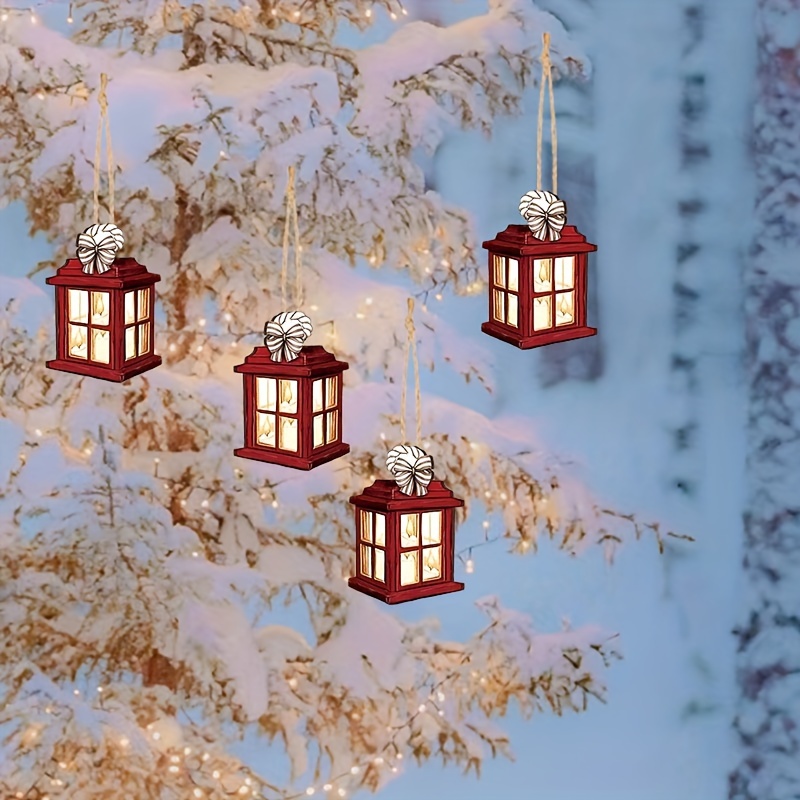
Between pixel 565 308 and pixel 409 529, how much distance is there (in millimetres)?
535

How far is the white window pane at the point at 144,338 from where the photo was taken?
7.55ft

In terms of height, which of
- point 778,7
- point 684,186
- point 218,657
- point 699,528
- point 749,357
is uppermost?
point 778,7

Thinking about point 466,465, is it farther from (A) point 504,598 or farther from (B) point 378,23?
→ (B) point 378,23

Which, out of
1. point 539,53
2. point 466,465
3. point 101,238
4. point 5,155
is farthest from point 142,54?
point 466,465

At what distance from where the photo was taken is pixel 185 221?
2578 mm

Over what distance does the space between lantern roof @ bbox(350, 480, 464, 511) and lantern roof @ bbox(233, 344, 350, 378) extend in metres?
0.25

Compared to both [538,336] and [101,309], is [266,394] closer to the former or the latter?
[101,309]

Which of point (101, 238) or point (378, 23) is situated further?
point (378, 23)

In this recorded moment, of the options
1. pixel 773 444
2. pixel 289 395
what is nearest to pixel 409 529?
pixel 289 395

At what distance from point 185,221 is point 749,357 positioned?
1332 mm

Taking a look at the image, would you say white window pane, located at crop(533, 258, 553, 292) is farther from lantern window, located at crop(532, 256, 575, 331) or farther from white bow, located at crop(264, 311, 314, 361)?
white bow, located at crop(264, 311, 314, 361)

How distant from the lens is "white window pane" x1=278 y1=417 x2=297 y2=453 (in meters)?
2.22

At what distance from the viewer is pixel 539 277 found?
88.4 inches

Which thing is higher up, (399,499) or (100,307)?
(100,307)
